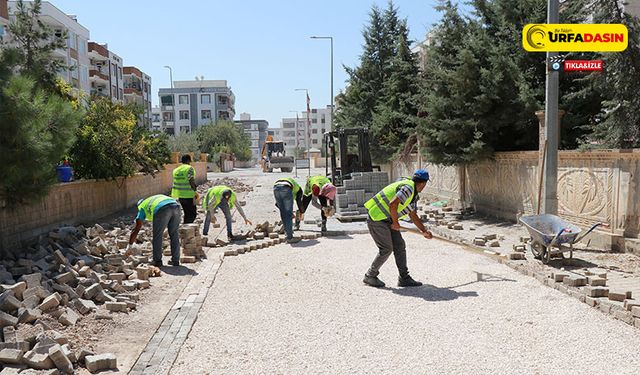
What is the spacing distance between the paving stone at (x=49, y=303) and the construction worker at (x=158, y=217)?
235 centimetres

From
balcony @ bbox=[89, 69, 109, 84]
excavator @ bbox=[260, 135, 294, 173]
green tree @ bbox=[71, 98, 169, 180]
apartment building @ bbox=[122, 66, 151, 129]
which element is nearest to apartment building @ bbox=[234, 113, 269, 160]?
apartment building @ bbox=[122, 66, 151, 129]

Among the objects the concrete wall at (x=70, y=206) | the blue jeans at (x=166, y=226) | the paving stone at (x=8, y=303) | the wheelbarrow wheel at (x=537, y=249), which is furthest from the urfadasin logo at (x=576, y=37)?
the concrete wall at (x=70, y=206)

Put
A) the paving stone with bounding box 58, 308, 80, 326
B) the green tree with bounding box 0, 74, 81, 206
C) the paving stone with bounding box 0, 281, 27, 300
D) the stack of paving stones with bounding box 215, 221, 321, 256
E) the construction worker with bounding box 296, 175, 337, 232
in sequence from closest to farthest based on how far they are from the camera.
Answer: the paving stone with bounding box 58, 308, 80, 326 → the paving stone with bounding box 0, 281, 27, 300 → the green tree with bounding box 0, 74, 81, 206 → the stack of paving stones with bounding box 215, 221, 321, 256 → the construction worker with bounding box 296, 175, 337, 232

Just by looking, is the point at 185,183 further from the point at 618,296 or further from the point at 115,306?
the point at 618,296

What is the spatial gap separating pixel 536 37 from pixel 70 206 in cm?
1110

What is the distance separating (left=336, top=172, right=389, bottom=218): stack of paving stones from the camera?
14.4 meters

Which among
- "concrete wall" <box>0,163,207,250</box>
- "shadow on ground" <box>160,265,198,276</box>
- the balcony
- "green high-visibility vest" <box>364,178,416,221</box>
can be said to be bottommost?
"shadow on ground" <box>160,265,198,276</box>

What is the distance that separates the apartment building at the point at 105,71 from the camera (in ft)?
181

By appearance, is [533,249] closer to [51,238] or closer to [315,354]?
[315,354]

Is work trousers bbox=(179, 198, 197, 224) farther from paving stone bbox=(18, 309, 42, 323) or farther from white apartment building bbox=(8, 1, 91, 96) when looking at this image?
white apartment building bbox=(8, 1, 91, 96)

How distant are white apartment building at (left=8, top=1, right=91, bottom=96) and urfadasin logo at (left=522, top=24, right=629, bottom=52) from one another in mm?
38315

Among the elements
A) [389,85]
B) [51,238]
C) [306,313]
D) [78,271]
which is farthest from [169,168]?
[306,313]

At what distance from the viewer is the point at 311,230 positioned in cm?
1248

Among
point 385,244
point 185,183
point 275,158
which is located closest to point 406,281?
point 385,244
